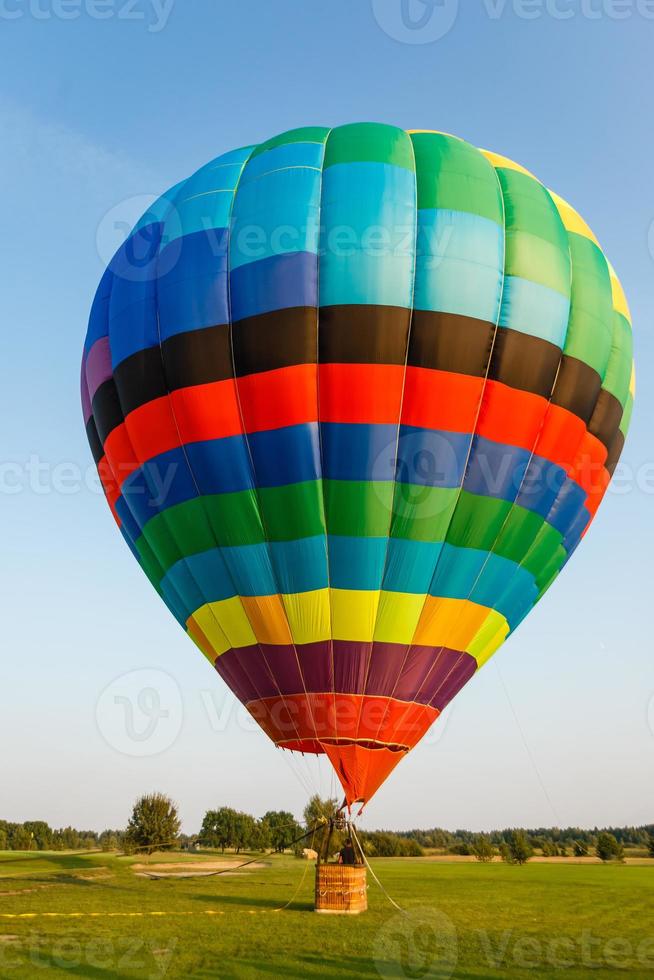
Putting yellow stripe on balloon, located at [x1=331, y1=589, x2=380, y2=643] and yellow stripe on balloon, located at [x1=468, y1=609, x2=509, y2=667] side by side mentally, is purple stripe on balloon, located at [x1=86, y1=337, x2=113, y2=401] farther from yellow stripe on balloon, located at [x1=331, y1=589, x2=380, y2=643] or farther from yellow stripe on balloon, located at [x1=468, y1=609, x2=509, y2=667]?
yellow stripe on balloon, located at [x1=468, y1=609, x2=509, y2=667]

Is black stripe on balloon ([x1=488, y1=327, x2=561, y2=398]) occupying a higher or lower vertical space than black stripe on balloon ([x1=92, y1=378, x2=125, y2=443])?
lower

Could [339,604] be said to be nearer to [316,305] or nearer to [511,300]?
[316,305]

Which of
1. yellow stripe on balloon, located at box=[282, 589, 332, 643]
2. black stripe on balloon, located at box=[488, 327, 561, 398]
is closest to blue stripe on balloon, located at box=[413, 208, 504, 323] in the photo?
black stripe on balloon, located at box=[488, 327, 561, 398]

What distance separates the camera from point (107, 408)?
14281 mm

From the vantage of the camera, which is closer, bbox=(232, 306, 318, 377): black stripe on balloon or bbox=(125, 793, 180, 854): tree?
bbox=(232, 306, 318, 377): black stripe on balloon

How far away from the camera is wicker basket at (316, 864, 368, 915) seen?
43.3ft

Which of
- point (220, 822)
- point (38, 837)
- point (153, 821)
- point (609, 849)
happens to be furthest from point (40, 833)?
point (609, 849)

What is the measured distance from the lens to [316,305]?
12141 mm

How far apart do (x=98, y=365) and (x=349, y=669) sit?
270 inches

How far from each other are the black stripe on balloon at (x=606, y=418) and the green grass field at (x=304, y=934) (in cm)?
787

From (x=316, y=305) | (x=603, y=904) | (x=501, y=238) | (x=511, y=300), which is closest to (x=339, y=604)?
(x=316, y=305)

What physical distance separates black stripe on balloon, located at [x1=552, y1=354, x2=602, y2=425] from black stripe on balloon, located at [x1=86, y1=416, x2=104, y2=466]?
8.17 metres

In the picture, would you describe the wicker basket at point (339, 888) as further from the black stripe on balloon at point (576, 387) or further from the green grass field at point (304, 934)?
the black stripe on balloon at point (576, 387)

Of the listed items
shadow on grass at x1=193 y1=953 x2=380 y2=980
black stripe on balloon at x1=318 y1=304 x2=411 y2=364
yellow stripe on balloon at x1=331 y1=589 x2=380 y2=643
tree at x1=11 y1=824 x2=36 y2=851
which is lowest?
shadow on grass at x1=193 y1=953 x2=380 y2=980
